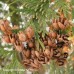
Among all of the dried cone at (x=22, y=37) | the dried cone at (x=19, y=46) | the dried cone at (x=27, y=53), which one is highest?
the dried cone at (x=22, y=37)

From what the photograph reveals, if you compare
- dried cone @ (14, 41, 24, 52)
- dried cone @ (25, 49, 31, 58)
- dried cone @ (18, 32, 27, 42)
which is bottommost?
dried cone @ (25, 49, 31, 58)

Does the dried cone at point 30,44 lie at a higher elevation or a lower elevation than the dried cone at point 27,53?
higher

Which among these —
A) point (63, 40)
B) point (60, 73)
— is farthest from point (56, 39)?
point (60, 73)

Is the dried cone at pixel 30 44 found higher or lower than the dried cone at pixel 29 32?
lower

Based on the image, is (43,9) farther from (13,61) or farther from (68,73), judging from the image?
(68,73)

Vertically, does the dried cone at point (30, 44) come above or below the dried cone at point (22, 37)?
below

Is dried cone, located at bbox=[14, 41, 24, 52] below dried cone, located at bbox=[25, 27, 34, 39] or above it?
below

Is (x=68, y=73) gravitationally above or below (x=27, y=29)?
below

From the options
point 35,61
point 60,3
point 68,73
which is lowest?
point 68,73

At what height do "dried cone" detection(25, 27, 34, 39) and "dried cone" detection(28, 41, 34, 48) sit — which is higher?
"dried cone" detection(25, 27, 34, 39)
